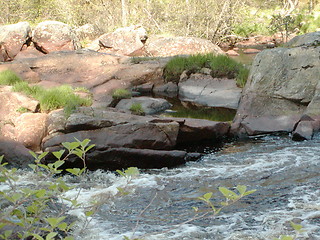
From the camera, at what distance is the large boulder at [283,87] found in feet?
22.7

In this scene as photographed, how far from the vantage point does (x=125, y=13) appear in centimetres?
1842

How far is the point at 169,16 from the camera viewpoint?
56.1 feet

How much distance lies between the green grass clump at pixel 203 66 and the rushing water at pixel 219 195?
11.9 ft

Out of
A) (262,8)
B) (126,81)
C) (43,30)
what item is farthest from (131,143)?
(262,8)

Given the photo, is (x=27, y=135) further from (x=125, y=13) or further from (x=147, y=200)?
(x=125, y=13)

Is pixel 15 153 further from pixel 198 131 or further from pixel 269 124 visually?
pixel 269 124

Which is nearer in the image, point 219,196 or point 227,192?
point 227,192

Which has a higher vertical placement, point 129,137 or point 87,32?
point 129,137

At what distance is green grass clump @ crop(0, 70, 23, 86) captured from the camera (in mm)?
7824

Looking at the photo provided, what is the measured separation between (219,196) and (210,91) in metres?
4.95

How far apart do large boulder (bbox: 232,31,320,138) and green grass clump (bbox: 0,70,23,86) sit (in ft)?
13.1

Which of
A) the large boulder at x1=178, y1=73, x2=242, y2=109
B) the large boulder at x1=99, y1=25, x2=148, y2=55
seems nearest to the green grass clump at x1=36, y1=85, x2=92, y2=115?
the large boulder at x1=178, y1=73, x2=242, y2=109

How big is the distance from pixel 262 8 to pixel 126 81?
16.0 meters

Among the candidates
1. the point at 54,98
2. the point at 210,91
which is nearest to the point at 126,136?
the point at 54,98
